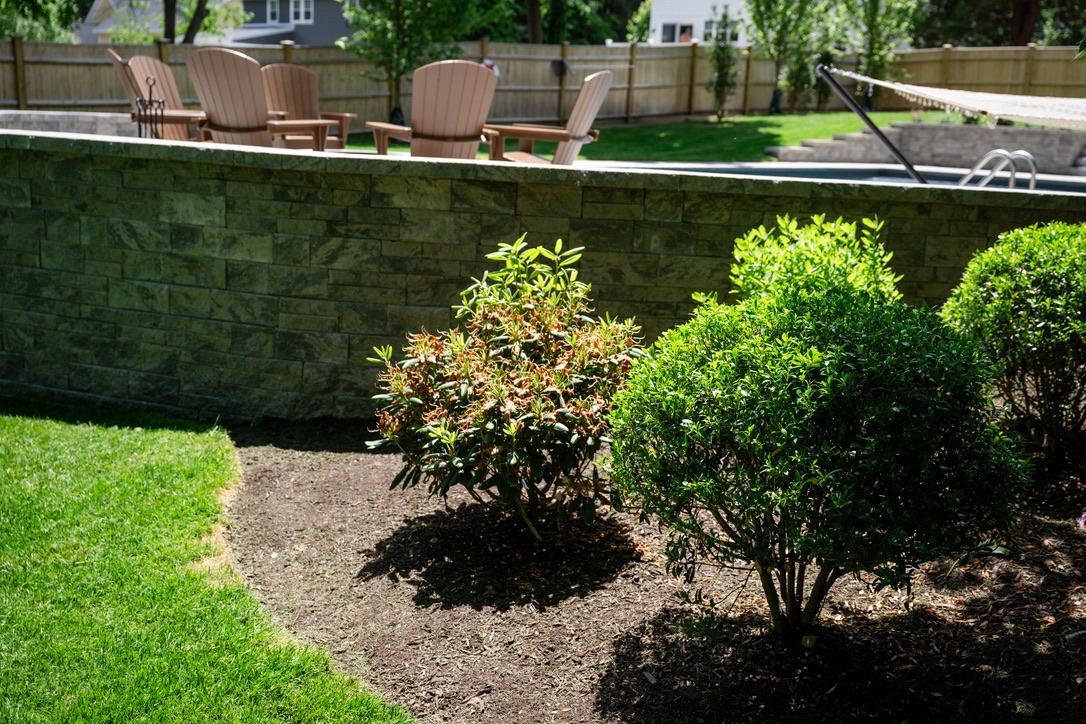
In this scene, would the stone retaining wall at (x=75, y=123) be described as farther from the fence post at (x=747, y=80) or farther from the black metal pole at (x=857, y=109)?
the fence post at (x=747, y=80)

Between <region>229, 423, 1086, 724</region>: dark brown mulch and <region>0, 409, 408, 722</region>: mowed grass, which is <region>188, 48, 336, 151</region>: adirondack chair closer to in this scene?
<region>0, 409, 408, 722</region>: mowed grass

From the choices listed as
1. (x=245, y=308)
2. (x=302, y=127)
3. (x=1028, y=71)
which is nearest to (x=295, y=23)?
(x=1028, y=71)

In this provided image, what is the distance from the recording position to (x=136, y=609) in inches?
150

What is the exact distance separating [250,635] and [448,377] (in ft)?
4.33

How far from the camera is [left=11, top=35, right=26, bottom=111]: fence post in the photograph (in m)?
15.3

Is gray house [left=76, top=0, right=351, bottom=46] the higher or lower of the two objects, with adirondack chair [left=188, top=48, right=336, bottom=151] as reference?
higher

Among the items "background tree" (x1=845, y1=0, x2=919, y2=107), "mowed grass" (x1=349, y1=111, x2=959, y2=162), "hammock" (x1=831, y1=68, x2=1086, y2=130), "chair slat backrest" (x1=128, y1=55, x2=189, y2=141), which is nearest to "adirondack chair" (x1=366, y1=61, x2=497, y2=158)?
"chair slat backrest" (x1=128, y1=55, x2=189, y2=141)

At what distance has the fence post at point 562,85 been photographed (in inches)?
803

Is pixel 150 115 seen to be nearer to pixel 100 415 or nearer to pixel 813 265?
pixel 100 415

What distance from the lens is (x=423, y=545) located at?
14.5 ft

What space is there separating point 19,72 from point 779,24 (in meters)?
14.9

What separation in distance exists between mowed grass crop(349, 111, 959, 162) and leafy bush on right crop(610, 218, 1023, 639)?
12.6 m

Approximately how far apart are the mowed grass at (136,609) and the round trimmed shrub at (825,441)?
130 cm

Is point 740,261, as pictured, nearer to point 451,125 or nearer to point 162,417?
point 451,125
